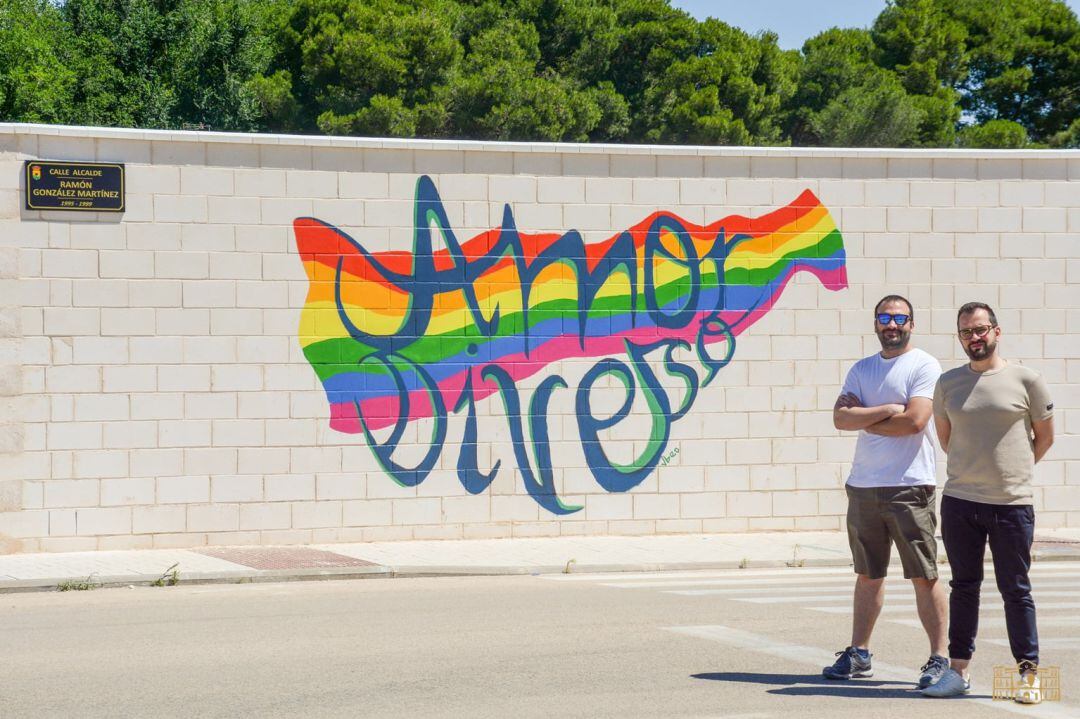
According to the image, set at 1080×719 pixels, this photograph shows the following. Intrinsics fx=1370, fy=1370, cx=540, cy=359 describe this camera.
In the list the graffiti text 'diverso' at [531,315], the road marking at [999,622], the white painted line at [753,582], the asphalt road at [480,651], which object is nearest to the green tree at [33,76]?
the graffiti text 'diverso' at [531,315]

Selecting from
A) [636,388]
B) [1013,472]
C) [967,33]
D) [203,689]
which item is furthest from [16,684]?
[967,33]

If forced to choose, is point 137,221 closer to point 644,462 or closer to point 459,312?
point 459,312

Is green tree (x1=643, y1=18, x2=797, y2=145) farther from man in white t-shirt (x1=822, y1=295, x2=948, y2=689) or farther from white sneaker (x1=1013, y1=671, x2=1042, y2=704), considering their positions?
white sneaker (x1=1013, y1=671, x2=1042, y2=704)

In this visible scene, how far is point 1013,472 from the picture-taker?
6602 millimetres

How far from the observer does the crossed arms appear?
270 inches

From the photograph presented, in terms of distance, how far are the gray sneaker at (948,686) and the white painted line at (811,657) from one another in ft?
0.14

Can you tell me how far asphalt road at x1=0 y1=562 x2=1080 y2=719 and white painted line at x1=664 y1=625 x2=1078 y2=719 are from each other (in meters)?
0.02

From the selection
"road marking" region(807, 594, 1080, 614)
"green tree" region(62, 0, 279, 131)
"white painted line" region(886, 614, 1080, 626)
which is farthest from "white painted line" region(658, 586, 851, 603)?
"green tree" region(62, 0, 279, 131)

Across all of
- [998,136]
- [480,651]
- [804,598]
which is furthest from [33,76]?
[480,651]

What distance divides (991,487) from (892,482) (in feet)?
1.64

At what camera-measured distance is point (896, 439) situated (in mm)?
6980

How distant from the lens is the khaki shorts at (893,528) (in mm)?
6820

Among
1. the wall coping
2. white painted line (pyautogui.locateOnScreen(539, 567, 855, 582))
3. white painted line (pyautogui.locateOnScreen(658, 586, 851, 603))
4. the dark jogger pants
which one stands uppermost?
the wall coping

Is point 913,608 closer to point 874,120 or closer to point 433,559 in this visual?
point 433,559
